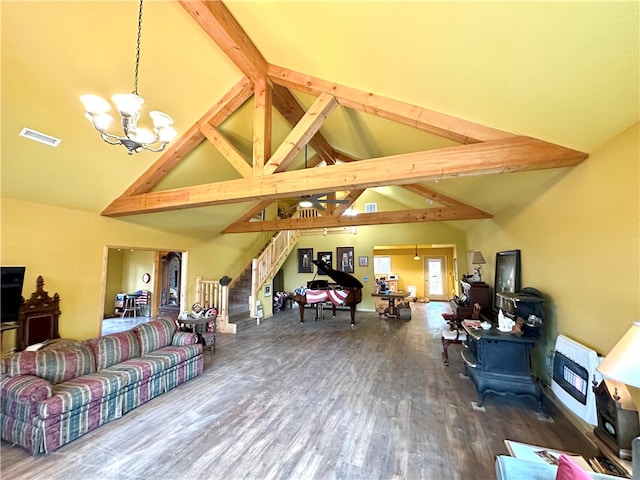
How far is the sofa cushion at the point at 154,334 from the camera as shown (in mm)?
3600

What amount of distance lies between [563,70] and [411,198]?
19.5ft

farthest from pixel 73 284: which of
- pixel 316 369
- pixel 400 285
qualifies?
pixel 400 285

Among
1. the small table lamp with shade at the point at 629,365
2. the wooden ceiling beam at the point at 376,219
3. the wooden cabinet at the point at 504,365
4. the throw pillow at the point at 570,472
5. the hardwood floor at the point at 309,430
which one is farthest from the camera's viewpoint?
the wooden ceiling beam at the point at 376,219

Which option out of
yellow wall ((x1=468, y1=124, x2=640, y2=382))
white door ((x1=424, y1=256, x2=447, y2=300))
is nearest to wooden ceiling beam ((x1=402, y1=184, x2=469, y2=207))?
yellow wall ((x1=468, y1=124, x2=640, y2=382))

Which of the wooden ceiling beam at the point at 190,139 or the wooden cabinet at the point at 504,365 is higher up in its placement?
the wooden ceiling beam at the point at 190,139

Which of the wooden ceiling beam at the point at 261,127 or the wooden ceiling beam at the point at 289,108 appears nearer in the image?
the wooden ceiling beam at the point at 261,127

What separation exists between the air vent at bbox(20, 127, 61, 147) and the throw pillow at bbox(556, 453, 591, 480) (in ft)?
17.5

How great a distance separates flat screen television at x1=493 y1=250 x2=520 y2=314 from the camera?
391 centimetres

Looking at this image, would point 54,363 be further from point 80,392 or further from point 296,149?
point 296,149

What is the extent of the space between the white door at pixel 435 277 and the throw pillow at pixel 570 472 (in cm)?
1204

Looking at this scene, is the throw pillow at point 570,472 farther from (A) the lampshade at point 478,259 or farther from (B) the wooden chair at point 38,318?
(B) the wooden chair at point 38,318

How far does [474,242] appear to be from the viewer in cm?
706

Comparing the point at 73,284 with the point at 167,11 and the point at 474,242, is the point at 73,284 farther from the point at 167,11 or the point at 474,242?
the point at 474,242

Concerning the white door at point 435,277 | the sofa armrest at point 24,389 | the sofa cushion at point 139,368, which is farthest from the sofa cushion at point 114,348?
the white door at point 435,277
